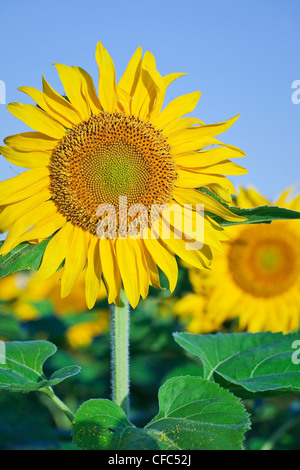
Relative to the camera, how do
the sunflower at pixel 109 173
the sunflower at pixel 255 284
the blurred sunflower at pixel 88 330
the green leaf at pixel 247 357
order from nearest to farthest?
the sunflower at pixel 109 173 < the green leaf at pixel 247 357 < the sunflower at pixel 255 284 < the blurred sunflower at pixel 88 330

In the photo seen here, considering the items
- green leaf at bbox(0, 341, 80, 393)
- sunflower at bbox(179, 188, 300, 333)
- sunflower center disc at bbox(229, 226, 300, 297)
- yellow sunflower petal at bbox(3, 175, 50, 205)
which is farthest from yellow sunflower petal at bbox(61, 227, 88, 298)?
sunflower center disc at bbox(229, 226, 300, 297)

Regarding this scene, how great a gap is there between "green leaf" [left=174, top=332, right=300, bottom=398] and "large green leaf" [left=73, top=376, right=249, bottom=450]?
0.31 m

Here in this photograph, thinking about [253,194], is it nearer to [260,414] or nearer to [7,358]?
[260,414]

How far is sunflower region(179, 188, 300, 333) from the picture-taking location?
395 centimetres

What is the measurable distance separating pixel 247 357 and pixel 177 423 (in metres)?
0.77

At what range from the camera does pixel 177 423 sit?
6.28 ft

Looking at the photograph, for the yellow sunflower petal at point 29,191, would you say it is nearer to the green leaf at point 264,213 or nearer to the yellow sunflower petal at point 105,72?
the yellow sunflower petal at point 105,72

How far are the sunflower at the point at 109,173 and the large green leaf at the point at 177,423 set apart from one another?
379mm

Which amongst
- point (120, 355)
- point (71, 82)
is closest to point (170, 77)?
point (71, 82)

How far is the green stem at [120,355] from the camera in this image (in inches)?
86.8

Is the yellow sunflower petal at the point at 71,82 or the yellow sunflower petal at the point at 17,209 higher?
the yellow sunflower petal at the point at 71,82

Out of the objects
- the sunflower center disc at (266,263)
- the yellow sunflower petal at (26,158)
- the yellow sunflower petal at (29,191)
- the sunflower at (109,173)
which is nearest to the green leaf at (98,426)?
the sunflower at (109,173)

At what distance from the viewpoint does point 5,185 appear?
2154 mm
